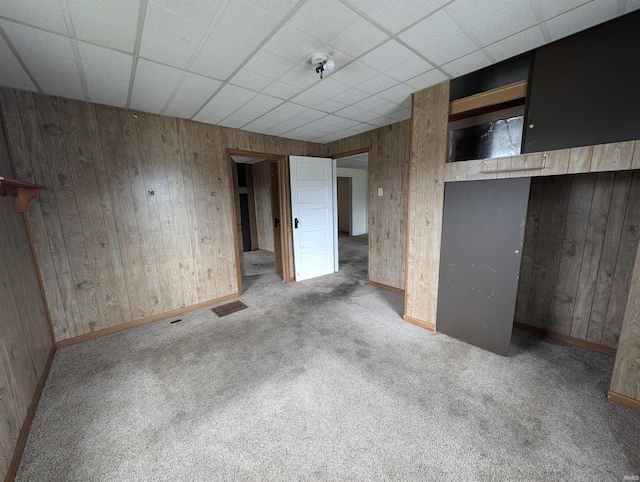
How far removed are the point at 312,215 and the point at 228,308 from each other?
79.3 inches

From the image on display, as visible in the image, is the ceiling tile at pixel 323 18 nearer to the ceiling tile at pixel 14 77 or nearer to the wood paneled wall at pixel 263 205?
the ceiling tile at pixel 14 77

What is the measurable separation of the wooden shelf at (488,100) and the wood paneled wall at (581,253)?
888 millimetres

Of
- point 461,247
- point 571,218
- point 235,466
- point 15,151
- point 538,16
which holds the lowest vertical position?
point 235,466

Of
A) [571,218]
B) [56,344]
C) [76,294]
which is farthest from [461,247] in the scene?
[56,344]

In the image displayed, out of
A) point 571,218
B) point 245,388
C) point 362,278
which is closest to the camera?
point 245,388

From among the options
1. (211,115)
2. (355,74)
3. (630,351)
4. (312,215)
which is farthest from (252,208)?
(630,351)

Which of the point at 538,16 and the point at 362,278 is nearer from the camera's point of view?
A: the point at 538,16

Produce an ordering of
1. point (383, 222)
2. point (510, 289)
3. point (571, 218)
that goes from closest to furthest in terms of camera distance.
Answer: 1. point (510, 289)
2. point (571, 218)
3. point (383, 222)

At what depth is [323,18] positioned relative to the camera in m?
1.38

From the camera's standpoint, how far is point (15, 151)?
2.10 meters

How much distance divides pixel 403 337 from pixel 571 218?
1872 millimetres

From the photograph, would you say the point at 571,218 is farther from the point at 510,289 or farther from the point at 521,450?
the point at 521,450

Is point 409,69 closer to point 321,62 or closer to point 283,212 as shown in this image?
point 321,62

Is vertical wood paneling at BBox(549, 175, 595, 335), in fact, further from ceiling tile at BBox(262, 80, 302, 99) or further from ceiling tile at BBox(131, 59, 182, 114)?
ceiling tile at BBox(131, 59, 182, 114)
